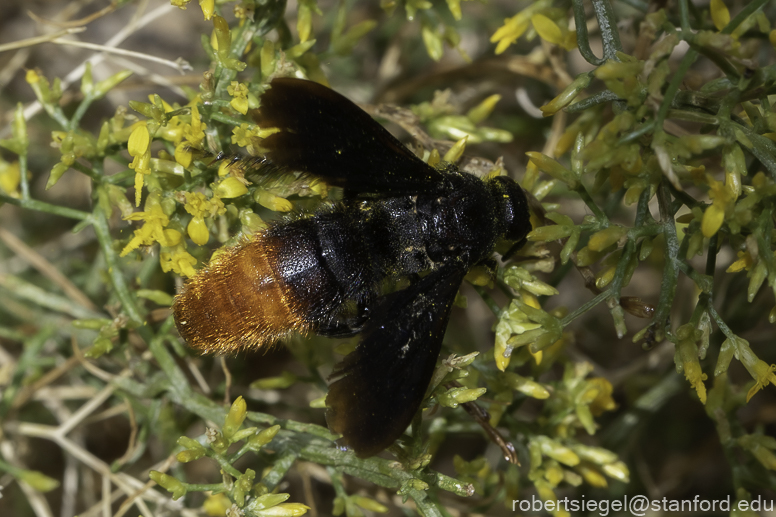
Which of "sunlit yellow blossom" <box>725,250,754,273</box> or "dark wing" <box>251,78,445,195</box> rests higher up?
"dark wing" <box>251,78,445,195</box>

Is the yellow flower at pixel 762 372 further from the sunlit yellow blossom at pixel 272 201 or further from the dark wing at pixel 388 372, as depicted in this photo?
the sunlit yellow blossom at pixel 272 201

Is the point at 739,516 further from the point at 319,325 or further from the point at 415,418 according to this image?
the point at 319,325

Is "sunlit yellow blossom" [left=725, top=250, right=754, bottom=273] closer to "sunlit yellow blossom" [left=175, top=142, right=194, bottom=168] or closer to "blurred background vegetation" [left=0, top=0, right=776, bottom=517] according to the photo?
"blurred background vegetation" [left=0, top=0, right=776, bottom=517]

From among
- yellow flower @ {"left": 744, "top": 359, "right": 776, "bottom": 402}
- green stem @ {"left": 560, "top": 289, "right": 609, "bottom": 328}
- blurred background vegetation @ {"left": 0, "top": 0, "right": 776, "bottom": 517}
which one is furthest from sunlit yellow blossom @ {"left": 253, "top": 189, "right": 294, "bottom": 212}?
yellow flower @ {"left": 744, "top": 359, "right": 776, "bottom": 402}

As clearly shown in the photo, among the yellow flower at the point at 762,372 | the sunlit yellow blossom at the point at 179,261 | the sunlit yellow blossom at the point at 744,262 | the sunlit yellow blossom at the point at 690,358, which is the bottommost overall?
the yellow flower at the point at 762,372

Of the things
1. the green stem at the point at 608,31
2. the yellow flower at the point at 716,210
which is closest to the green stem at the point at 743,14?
the green stem at the point at 608,31

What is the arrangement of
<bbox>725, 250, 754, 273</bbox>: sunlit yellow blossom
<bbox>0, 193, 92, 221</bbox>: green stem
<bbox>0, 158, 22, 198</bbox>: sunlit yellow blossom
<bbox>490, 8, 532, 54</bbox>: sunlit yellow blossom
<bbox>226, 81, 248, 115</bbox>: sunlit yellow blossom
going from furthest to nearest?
<bbox>490, 8, 532, 54</bbox>: sunlit yellow blossom < <bbox>0, 158, 22, 198</bbox>: sunlit yellow blossom < <bbox>0, 193, 92, 221</bbox>: green stem < <bbox>226, 81, 248, 115</bbox>: sunlit yellow blossom < <bbox>725, 250, 754, 273</bbox>: sunlit yellow blossom

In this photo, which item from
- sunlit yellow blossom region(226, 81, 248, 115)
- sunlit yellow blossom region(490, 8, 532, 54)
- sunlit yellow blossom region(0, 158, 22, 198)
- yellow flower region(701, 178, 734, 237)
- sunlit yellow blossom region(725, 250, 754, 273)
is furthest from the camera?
sunlit yellow blossom region(490, 8, 532, 54)
